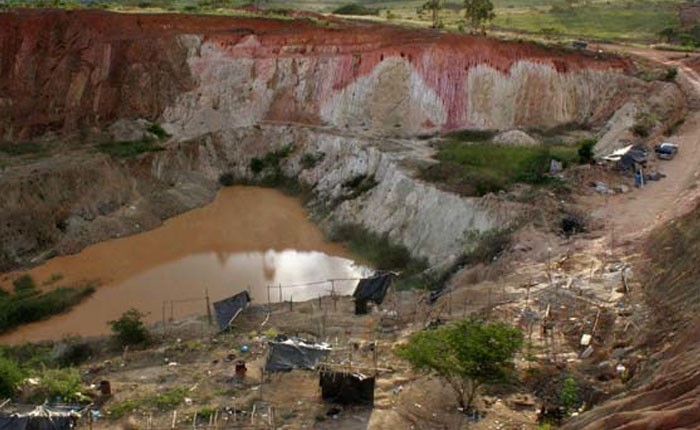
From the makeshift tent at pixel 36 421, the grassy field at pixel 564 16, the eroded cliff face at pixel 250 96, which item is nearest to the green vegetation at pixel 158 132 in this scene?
the eroded cliff face at pixel 250 96

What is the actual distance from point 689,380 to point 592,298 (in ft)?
30.9

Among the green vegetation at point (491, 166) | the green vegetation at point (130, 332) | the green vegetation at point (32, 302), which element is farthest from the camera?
the green vegetation at point (491, 166)

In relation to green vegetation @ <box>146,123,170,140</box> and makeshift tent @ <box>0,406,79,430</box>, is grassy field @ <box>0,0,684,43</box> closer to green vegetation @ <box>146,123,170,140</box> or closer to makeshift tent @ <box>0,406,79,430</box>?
green vegetation @ <box>146,123,170,140</box>

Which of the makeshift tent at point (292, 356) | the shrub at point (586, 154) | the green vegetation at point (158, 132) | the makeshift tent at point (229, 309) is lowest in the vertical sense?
the makeshift tent at point (229, 309)

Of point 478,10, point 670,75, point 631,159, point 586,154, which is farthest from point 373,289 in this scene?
point 478,10

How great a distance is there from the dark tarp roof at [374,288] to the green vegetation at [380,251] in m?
2.34

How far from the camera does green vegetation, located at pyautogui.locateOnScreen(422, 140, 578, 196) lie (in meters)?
31.7

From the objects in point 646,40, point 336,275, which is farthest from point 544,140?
point 646,40

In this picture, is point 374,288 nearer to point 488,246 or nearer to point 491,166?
point 488,246

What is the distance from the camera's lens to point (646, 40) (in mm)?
51125

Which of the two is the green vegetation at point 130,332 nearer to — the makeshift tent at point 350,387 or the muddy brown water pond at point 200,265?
the muddy brown water pond at point 200,265

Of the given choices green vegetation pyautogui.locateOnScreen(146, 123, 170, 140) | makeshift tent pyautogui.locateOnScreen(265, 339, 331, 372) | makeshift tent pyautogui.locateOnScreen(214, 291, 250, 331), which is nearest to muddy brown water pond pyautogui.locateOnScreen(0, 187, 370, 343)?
makeshift tent pyautogui.locateOnScreen(214, 291, 250, 331)

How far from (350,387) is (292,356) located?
228cm

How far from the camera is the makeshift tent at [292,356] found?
20.3m
